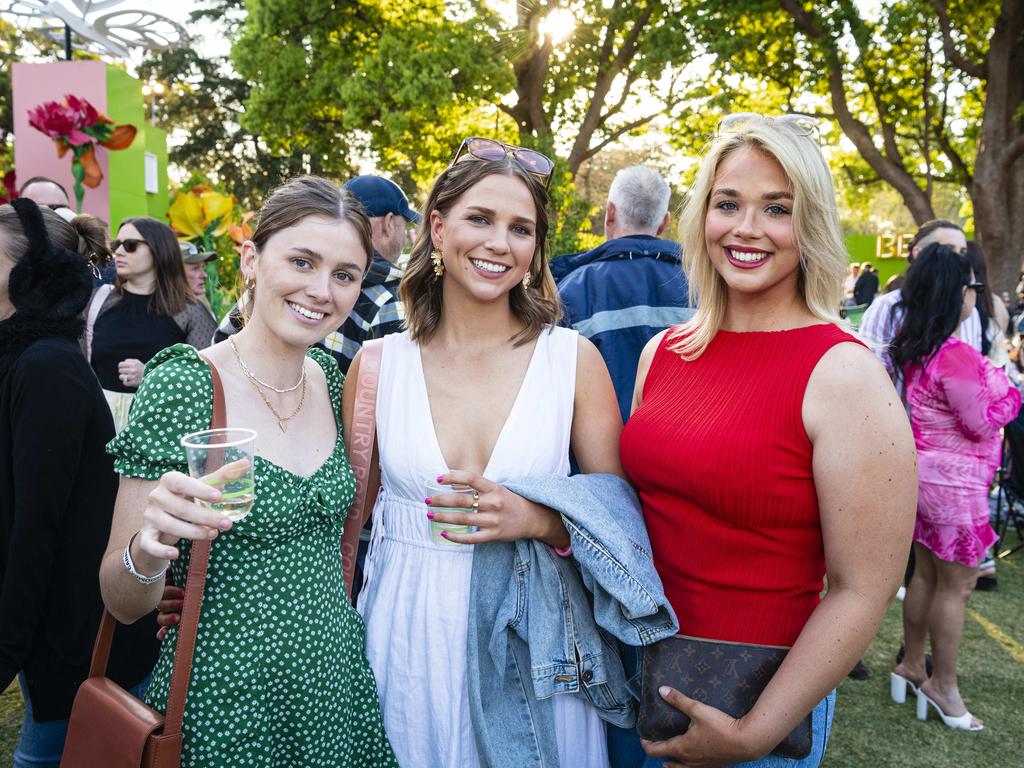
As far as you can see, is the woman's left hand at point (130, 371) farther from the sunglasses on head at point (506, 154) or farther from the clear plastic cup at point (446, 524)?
the clear plastic cup at point (446, 524)

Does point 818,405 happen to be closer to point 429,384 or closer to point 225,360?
point 429,384

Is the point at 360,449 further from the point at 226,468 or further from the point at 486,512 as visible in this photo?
the point at 226,468

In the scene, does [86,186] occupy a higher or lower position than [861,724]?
higher

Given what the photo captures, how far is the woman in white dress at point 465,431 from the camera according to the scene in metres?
1.94

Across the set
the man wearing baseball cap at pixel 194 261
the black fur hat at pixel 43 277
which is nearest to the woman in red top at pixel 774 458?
the black fur hat at pixel 43 277

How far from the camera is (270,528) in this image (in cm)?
175

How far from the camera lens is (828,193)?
179cm

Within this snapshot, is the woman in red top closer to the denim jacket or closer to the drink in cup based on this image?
the denim jacket

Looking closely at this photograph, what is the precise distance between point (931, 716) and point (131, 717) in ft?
13.3

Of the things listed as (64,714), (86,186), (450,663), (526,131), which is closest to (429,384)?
(450,663)

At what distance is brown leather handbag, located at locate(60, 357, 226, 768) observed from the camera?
1553 mm

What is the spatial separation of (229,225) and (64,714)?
6.84 m

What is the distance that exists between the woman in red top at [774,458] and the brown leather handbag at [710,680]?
0.03 meters

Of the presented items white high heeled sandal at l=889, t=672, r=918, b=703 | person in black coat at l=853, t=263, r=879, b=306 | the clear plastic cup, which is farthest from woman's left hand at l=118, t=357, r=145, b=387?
person in black coat at l=853, t=263, r=879, b=306
